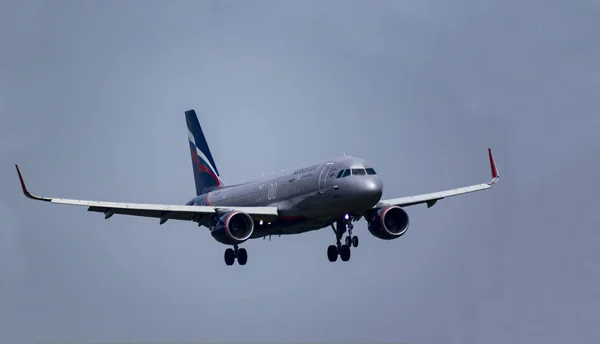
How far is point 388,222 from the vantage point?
82.6 metres

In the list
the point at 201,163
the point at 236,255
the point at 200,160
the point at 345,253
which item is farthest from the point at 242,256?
the point at 200,160

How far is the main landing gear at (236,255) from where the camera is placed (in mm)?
86625

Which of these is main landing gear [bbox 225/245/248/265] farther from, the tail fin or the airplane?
the tail fin

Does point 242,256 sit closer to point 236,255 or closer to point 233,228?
point 236,255

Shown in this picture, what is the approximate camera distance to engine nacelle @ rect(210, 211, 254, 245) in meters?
81.4

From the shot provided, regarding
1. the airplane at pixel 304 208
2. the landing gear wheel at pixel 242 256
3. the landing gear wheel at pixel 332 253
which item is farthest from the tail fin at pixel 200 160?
the landing gear wheel at pixel 332 253

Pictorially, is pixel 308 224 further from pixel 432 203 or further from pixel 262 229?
pixel 432 203

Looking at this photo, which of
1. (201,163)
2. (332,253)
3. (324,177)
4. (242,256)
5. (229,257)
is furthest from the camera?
(201,163)

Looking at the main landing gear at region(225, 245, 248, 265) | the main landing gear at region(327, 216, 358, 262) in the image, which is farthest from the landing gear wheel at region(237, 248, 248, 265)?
the main landing gear at region(327, 216, 358, 262)

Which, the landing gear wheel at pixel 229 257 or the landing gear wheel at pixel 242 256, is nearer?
the landing gear wheel at pixel 242 256

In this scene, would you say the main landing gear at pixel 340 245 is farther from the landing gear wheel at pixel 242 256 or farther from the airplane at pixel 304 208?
the landing gear wheel at pixel 242 256

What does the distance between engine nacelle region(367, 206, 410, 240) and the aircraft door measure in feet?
15.7

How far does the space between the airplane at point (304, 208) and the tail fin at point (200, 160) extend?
373 inches

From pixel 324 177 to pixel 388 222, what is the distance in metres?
5.80
